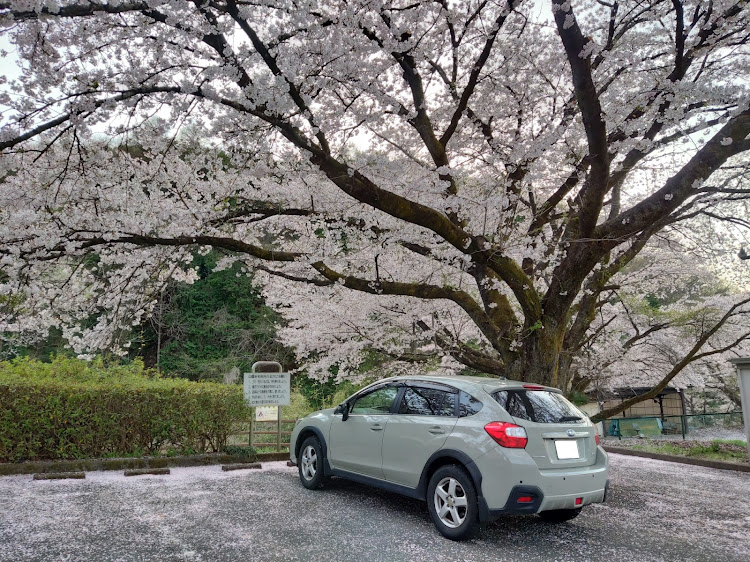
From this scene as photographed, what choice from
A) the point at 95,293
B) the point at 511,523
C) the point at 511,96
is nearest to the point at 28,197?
the point at 95,293

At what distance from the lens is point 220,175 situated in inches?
320

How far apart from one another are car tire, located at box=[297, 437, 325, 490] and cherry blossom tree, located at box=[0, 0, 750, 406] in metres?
2.16

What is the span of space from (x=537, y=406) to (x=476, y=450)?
706mm

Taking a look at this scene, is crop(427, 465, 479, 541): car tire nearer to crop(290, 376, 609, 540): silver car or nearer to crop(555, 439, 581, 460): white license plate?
crop(290, 376, 609, 540): silver car

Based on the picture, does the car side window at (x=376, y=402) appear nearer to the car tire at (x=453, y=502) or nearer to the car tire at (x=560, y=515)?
the car tire at (x=453, y=502)

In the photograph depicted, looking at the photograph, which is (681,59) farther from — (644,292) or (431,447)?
(644,292)

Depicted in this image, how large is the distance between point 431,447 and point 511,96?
21.1 ft

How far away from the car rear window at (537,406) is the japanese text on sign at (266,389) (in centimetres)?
537

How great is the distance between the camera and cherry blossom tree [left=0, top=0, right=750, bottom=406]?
4.62m

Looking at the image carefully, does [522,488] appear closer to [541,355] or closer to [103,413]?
[541,355]

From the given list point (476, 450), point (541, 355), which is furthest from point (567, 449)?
point (541, 355)

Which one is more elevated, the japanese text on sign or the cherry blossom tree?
the cherry blossom tree

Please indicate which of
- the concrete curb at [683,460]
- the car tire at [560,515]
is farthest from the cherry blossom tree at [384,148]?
the concrete curb at [683,460]

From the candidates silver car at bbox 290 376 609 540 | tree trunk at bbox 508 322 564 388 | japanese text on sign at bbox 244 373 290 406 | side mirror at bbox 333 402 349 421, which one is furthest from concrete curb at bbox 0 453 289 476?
tree trunk at bbox 508 322 564 388
